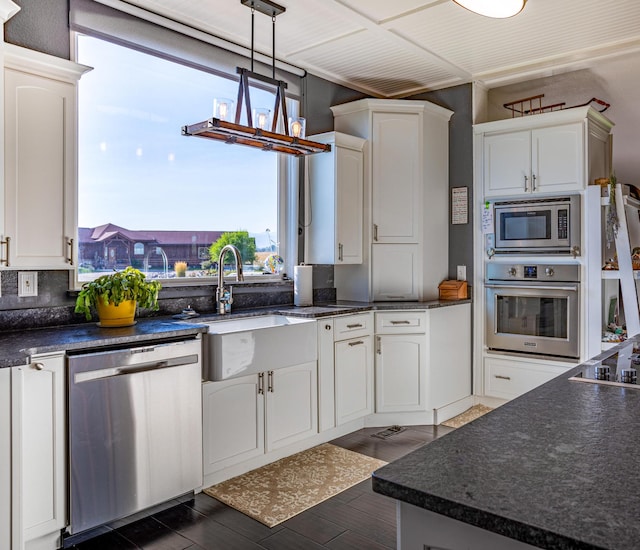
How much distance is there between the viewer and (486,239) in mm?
4410

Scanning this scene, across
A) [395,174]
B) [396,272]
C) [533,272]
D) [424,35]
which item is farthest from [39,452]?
[533,272]

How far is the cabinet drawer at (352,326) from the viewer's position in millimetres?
3631

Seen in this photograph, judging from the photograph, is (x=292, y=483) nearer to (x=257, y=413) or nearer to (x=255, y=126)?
(x=257, y=413)

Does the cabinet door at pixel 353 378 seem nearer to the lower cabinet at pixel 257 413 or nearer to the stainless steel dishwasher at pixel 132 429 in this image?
the lower cabinet at pixel 257 413

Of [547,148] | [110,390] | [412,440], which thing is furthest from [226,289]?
[547,148]

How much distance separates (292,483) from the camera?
295cm

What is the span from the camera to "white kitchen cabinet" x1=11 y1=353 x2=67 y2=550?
2.12 metres

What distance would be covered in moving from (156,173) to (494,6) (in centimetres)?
215

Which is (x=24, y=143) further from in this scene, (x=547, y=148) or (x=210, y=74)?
(x=547, y=148)

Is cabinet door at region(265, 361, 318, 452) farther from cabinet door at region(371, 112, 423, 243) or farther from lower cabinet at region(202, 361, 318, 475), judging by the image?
cabinet door at region(371, 112, 423, 243)

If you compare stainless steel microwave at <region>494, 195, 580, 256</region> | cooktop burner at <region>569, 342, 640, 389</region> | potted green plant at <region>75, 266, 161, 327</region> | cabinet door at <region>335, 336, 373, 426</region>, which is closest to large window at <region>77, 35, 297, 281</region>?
potted green plant at <region>75, 266, 161, 327</region>

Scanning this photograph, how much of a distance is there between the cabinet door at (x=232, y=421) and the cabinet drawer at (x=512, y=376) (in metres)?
2.15

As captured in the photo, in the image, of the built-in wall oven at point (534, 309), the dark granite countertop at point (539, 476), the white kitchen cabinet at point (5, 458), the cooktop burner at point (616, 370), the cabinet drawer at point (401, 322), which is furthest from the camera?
the built-in wall oven at point (534, 309)

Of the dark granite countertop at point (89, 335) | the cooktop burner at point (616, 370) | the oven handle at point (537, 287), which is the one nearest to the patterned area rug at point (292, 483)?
the dark granite countertop at point (89, 335)
